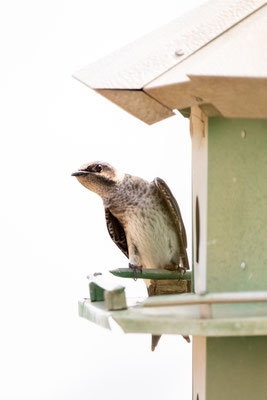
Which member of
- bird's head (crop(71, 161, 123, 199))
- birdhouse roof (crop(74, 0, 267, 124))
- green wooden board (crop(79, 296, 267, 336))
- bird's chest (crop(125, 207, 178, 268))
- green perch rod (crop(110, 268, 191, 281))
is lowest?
green wooden board (crop(79, 296, 267, 336))

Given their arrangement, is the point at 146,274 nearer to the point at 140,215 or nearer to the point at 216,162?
the point at 216,162

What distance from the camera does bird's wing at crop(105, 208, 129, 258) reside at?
5.02 metres

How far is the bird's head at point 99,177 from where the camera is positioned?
4770mm

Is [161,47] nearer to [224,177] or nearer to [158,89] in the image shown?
[158,89]

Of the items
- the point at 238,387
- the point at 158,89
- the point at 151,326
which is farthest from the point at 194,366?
the point at 158,89

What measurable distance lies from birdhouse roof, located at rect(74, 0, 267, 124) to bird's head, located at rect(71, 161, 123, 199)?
143 cm

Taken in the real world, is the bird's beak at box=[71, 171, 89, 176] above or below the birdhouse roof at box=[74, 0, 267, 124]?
below

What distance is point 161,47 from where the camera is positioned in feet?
10.1

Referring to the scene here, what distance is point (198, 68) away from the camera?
2.50 meters

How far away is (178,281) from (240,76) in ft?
6.82

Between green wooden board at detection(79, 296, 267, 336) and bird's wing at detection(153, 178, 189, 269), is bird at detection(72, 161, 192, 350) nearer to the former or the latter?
bird's wing at detection(153, 178, 189, 269)

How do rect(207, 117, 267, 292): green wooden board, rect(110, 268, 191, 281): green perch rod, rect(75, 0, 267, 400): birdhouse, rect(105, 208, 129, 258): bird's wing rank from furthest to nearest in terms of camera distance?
rect(105, 208, 129, 258): bird's wing, rect(110, 268, 191, 281): green perch rod, rect(207, 117, 267, 292): green wooden board, rect(75, 0, 267, 400): birdhouse

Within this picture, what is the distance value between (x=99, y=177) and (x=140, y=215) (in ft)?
1.04

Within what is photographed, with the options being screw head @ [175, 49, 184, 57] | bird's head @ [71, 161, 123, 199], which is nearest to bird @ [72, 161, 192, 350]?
bird's head @ [71, 161, 123, 199]
